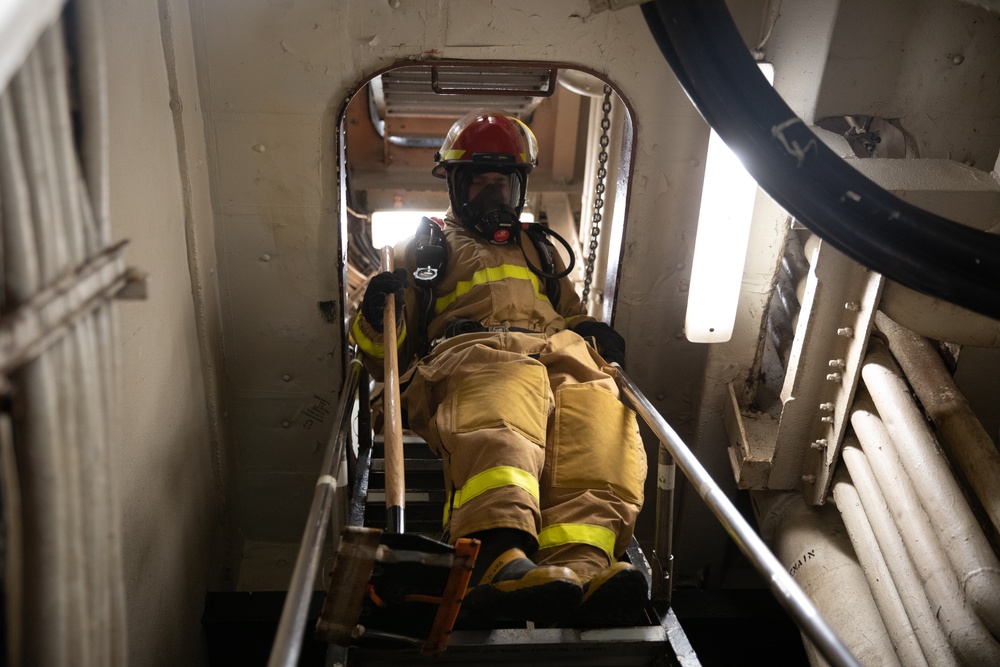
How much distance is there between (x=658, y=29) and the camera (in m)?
1.95

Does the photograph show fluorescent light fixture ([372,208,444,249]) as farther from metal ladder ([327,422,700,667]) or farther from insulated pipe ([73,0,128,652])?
insulated pipe ([73,0,128,652])

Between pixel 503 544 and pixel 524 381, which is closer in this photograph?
pixel 503 544

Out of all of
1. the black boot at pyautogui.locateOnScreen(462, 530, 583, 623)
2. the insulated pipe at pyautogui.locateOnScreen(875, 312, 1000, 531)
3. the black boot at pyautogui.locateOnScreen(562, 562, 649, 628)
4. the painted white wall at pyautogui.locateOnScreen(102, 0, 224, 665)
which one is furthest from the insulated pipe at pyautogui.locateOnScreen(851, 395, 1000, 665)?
the painted white wall at pyautogui.locateOnScreen(102, 0, 224, 665)

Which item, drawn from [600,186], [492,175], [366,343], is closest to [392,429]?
[366,343]

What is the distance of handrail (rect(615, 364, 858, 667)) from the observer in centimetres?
162

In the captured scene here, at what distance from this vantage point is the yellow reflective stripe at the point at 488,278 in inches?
137

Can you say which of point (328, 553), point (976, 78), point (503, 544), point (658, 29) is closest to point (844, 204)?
point (658, 29)

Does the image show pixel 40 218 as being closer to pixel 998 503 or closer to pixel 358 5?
pixel 358 5

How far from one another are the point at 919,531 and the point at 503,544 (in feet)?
4.57

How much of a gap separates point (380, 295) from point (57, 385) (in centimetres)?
192

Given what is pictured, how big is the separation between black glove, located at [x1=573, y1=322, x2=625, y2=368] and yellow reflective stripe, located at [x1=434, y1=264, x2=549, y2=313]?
0.94 ft

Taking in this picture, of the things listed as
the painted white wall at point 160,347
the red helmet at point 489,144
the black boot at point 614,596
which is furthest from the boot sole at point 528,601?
the red helmet at point 489,144

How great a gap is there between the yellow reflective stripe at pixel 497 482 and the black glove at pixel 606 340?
112cm

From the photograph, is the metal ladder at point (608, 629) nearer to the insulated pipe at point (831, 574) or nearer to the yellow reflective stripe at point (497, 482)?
the yellow reflective stripe at point (497, 482)
